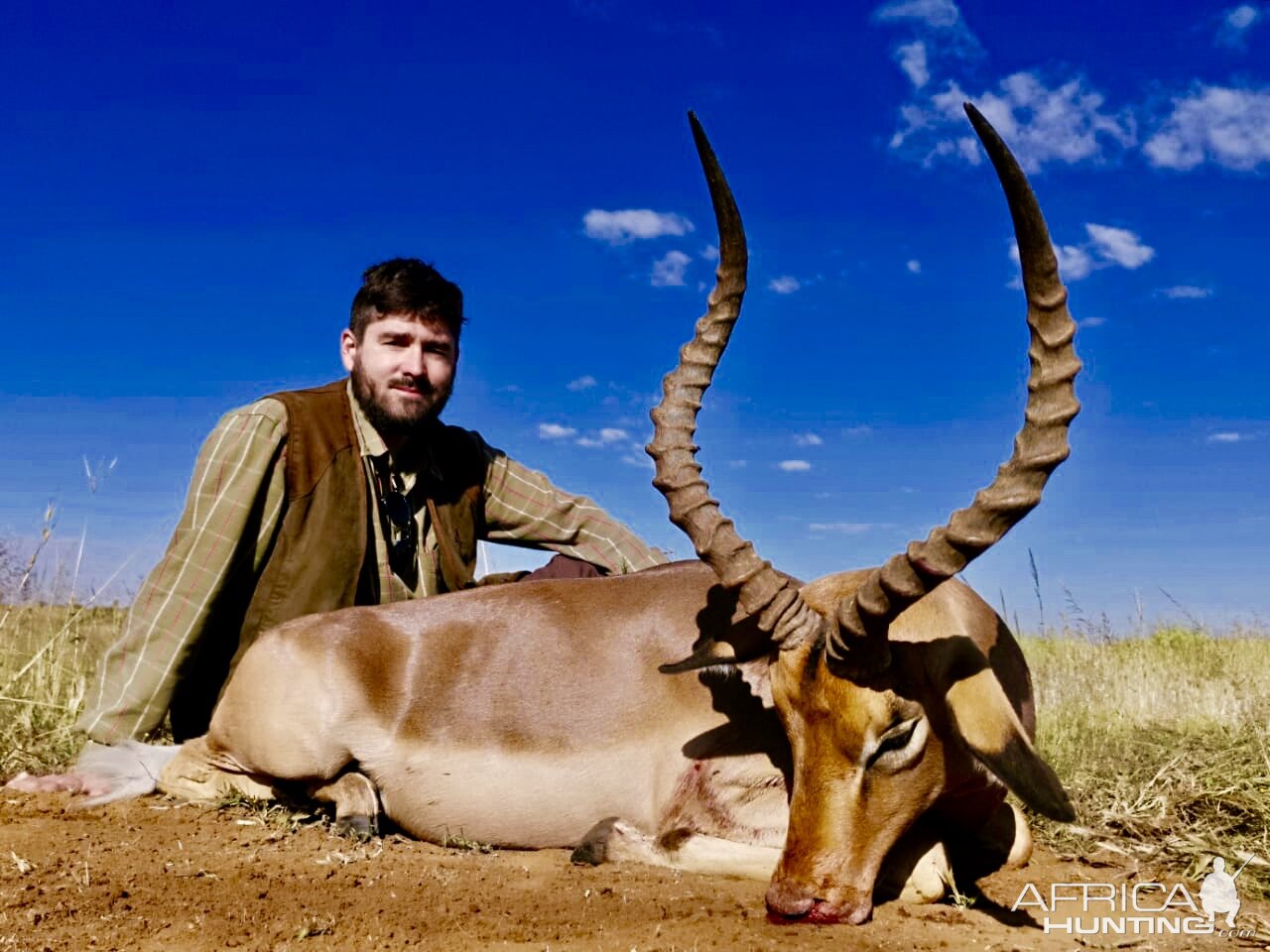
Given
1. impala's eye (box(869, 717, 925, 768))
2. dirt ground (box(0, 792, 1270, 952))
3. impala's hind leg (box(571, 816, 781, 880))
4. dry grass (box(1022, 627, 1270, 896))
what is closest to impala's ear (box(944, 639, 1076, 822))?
impala's eye (box(869, 717, 925, 768))

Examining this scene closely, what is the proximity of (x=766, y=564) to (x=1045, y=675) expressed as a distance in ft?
23.2

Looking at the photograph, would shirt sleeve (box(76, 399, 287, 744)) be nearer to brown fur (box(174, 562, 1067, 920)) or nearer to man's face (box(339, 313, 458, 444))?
brown fur (box(174, 562, 1067, 920))

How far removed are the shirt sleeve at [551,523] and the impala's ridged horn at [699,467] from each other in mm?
2991

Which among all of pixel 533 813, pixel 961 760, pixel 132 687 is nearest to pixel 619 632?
pixel 533 813

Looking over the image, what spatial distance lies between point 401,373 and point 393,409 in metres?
0.23

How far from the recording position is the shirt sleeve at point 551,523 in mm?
7570

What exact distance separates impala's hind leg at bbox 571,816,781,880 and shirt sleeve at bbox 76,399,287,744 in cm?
272

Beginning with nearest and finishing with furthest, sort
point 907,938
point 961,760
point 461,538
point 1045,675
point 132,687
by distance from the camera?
point 907,938 → point 961,760 → point 132,687 → point 461,538 → point 1045,675

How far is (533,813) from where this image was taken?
5.12 meters

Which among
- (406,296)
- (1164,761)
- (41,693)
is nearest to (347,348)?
(406,296)

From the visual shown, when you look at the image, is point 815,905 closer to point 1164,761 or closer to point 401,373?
point 1164,761

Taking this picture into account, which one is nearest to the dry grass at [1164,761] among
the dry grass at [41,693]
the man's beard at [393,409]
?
the man's beard at [393,409]

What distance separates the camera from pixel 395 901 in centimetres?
401

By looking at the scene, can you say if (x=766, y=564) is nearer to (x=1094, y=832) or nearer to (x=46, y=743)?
(x=1094, y=832)
